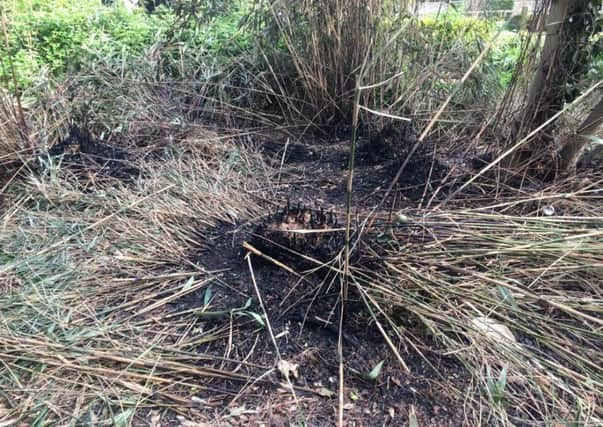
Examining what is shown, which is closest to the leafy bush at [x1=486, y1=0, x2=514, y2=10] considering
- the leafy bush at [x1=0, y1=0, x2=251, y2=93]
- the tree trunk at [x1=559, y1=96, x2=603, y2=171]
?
the tree trunk at [x1=559, y1=96, x2=603, y2=171]

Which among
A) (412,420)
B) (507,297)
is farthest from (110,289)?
(507,297)

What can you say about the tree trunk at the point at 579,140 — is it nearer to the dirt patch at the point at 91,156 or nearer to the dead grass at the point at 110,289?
the dead grass at the point at 110,289

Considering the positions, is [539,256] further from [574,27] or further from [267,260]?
[574,27]

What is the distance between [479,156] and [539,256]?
36.0 inches

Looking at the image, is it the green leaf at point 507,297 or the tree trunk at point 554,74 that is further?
the tree trunk at point 554,74

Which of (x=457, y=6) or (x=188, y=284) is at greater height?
(x=457, y=6)

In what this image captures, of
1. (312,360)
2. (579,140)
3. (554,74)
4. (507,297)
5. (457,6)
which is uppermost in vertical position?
(457,6)

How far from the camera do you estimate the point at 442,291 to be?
4.17 feet

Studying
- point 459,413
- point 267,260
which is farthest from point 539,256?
point 267,260

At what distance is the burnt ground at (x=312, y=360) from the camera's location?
1.04m

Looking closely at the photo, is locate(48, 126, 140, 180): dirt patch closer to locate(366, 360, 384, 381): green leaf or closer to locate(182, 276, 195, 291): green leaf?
locate(182, 276, 195, 291): green leaf

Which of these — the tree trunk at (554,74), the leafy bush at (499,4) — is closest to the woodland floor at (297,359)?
the tree trunk at (554,74)

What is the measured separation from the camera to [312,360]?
1.17 metres

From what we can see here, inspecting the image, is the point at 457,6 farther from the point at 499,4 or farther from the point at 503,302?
the point at 503,302
